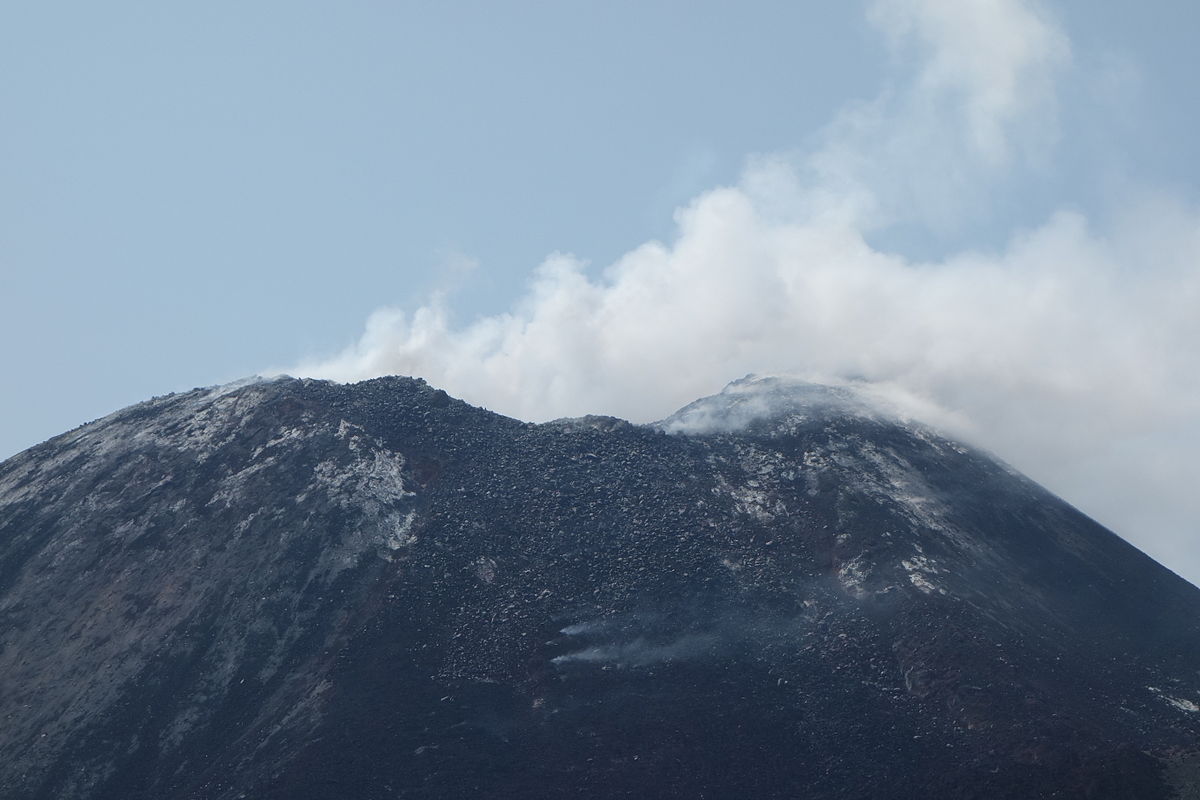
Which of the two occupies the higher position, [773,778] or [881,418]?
[881,418]

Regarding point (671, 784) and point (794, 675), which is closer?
point (671, 784)

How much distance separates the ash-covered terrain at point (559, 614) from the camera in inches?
2071

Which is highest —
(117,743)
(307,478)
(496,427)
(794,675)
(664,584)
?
(496,427)

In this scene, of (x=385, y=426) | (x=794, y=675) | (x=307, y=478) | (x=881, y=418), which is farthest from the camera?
(x=881, y=418)

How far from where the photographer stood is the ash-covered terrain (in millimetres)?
52594

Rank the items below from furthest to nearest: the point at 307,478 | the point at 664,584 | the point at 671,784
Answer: the point at 307,478 → the point at 664,584 → the point at 671,784

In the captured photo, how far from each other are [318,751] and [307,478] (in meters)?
22.6

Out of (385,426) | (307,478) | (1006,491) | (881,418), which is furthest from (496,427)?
(1006,491)

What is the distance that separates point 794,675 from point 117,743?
32.0 metres

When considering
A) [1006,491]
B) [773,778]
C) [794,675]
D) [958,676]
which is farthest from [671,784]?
[1006,491]

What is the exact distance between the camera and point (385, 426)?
78.1 m

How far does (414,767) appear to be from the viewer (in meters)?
52.2

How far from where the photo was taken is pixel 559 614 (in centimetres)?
6278

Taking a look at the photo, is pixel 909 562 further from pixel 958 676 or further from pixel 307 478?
pixel 307 478
